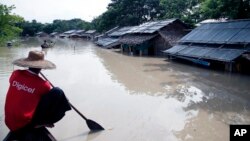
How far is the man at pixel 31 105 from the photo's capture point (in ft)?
10.7

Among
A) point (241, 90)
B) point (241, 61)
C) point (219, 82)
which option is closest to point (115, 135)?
point (241, 90)

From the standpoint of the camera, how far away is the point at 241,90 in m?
11.9

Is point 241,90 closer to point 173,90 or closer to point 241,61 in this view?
point 173,90

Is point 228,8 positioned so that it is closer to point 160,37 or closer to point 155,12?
point 160,37

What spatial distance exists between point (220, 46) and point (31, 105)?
15392mm

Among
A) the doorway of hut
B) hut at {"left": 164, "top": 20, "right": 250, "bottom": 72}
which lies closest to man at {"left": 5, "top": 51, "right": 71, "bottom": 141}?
hut at {"left": 164, "top": 20, "right": 250, "bottom": 72}

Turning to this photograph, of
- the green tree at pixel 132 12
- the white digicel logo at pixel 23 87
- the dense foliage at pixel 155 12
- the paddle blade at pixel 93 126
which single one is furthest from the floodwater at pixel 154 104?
the green tree at pixel 132 12

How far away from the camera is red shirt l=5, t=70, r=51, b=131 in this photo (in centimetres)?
324

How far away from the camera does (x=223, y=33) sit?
17984mm

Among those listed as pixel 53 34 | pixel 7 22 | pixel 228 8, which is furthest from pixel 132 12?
pixel 53 34

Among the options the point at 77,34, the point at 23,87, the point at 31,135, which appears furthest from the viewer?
the point at 77,34

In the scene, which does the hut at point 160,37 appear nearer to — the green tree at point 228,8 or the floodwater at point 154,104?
the green tree at point 228,8

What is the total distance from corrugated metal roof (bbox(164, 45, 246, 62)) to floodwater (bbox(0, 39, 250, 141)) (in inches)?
37.5

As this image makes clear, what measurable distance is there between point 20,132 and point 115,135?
391 cm
